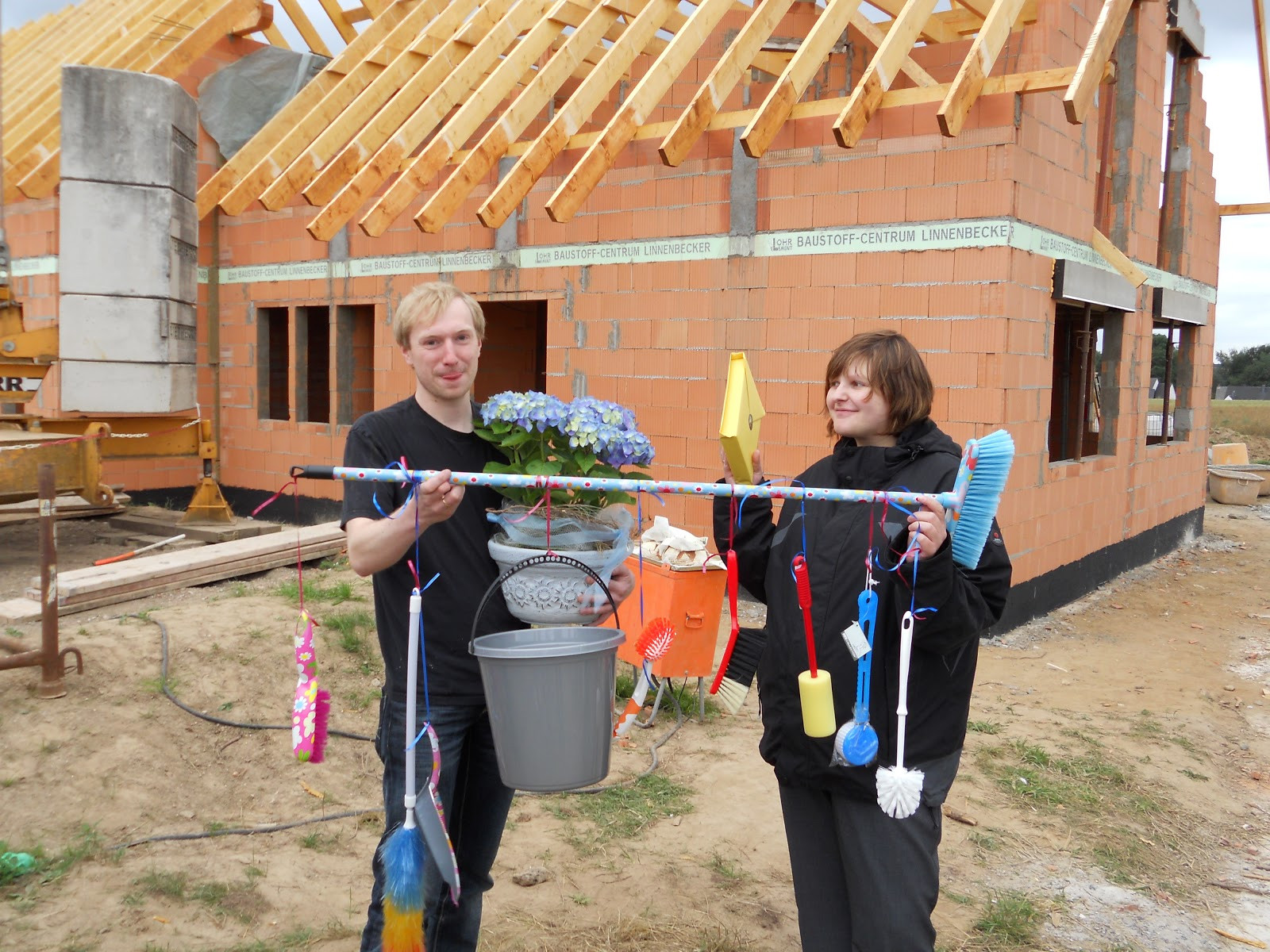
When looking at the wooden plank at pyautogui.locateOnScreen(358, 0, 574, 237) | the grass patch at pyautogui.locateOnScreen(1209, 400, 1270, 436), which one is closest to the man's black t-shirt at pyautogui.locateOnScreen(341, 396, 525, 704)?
the wooden plank at pyautogui.locateOnScreen(358, 0, 574, 237)

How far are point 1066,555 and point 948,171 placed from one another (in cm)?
340

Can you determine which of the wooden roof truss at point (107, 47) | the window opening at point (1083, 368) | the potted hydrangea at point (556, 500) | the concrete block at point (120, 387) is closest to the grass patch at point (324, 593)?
the concrete block at point (120, 387)

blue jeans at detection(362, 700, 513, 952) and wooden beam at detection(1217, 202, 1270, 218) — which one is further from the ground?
wooden beam at detection(1217, 202, 1270, 218)

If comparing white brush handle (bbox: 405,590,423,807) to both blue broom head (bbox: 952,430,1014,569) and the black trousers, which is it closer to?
the black trousers

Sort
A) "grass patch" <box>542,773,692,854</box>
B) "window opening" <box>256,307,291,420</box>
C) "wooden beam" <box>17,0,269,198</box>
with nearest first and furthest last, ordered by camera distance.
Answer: "grass patch" <box>542,773,692,854</box> < "wooden beam" <box>17,0,269,198</box> < "window opening" <box>256,307,291,420</box>

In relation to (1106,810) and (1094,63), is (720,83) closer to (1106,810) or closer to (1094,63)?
(1094,63)

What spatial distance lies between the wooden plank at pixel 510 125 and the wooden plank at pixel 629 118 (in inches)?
27.3

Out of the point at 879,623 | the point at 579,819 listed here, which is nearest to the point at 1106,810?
the point at 579,819

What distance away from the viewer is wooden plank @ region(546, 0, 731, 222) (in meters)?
6.56

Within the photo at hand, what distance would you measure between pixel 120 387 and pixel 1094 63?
8.18 meters

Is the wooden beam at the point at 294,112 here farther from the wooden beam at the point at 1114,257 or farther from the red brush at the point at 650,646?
the red brush at the point at 650,646

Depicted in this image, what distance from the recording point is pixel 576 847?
12.9 feet

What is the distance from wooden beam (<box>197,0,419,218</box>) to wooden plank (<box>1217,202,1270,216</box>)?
9.16 meters

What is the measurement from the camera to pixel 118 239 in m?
8.92
